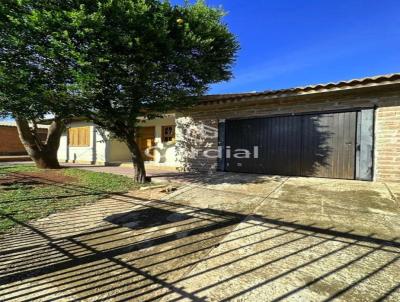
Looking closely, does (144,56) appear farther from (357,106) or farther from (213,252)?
(357,106)

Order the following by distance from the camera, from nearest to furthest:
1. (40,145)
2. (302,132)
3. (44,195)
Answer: (44,195) → (302,132) → (40,145)

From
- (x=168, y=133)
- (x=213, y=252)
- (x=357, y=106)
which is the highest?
(x=357, y=106)

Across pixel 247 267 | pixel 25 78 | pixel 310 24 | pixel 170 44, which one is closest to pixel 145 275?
pixel 247 267

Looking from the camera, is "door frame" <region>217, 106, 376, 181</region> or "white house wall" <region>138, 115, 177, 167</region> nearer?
"door frame" <region>217, 106, 376, 181</region>

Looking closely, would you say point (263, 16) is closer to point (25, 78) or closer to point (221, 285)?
point (25, 78)

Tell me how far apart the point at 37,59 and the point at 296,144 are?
7.44 metres

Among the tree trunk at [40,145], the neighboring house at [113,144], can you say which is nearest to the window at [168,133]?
the neighboring house at [113,144]

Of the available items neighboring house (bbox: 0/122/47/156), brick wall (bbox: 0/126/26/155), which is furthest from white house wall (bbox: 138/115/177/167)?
brick wall (bbox: 0/126/26/155)

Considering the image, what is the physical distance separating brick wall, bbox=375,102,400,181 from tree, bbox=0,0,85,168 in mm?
7526

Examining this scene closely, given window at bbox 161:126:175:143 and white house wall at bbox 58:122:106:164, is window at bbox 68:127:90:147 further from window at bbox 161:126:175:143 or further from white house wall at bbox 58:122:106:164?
window at bbox 161:126:175:143

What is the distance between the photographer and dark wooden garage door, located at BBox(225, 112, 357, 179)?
7062mm

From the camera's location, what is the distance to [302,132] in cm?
768

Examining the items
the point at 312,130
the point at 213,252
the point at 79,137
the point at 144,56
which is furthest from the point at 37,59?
the point at 79,137

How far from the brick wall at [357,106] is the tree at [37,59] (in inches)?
194
